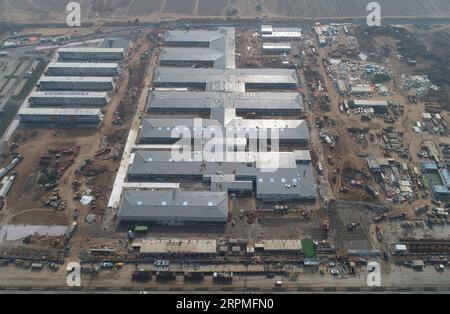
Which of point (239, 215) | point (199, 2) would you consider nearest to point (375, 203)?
point (239, 215)

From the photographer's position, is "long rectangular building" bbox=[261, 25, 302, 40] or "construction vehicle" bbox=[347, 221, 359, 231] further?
"long rectangular building" bbox=[261, 25, 302, 40]

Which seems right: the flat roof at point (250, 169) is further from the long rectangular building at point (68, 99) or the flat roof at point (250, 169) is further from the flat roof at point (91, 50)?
the flat roof at point (91, 50)

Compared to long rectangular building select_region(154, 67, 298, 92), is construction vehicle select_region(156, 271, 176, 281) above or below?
below

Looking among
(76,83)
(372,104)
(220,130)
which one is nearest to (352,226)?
(220,130)

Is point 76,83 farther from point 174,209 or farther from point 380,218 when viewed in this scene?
point 380,218

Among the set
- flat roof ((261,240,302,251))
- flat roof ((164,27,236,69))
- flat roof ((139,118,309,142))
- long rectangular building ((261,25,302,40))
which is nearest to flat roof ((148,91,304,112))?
flat roof ((139,118,309,142))

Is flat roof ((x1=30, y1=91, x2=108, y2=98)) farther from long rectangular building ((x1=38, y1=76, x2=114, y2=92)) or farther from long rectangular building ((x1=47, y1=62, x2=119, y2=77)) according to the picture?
long rectangular building ((x1=47, y1=62, x2=119, y2=77))

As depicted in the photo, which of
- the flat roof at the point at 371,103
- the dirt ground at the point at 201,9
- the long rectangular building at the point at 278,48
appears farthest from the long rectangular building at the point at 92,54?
the flat roof at the point at 371,103
